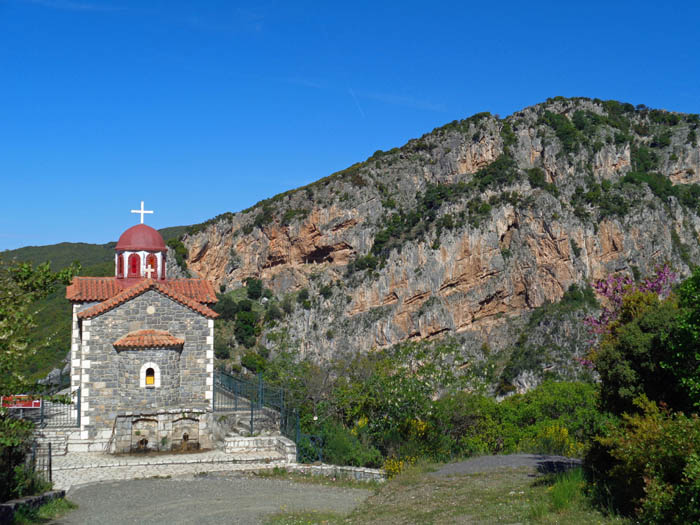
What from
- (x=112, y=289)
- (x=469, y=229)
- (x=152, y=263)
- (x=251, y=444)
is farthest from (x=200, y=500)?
(x=469, y=229)

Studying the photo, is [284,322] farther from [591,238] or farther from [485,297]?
[591,238]

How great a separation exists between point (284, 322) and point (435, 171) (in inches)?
1182

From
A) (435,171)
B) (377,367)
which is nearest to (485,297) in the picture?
(435,171)

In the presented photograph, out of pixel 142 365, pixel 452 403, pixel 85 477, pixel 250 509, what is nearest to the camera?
pixel 250 509

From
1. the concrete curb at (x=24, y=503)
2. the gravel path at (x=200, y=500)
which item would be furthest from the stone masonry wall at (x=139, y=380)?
the concrete curb at (x=24, y=503)

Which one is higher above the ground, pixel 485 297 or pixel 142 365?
pixel 485 297

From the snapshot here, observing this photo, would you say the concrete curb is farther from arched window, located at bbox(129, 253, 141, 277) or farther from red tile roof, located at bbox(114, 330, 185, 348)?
arched window, located at bbox(129, 253, 141, 277)

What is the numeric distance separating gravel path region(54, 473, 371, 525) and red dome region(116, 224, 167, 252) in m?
10.7

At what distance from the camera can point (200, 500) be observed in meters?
12.1

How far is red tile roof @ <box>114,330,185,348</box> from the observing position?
18859mm

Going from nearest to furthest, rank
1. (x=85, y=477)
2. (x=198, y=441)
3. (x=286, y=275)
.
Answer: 1. (x=85, y=477)
2. (x=198, y=441)
3. (x=286, y=275)

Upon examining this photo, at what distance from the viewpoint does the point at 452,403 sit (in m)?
16.4

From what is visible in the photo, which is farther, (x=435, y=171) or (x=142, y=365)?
(x=435, y=171)

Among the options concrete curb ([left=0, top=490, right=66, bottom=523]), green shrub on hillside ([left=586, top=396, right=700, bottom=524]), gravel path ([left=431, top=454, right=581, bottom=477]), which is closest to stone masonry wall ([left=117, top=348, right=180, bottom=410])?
concrete curb ([left=0, top=490, right=66, bottom=523])
